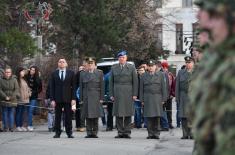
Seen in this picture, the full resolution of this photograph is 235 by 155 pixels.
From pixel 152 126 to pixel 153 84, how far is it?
0.98 m

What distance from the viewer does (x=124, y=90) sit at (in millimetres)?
16219

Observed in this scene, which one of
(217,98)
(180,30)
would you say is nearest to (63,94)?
(217,98)

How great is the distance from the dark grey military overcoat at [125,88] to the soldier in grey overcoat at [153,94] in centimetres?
28

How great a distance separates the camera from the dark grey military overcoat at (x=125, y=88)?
16156 millimetres

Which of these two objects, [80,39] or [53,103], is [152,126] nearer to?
[53,103]

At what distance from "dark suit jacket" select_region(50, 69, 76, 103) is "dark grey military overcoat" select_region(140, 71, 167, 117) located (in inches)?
69.8

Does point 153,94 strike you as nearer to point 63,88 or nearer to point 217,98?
point 63,88

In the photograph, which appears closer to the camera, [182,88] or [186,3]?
[182,88]

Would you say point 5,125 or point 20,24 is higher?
point 20,24

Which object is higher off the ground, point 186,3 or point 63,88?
point 186,3

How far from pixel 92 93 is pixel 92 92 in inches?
0.9

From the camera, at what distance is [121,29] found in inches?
1113

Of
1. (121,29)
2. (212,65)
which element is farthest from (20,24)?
(212,65)

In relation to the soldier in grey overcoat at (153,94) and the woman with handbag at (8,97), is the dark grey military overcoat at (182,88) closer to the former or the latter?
the soldier in grey overcoat at (153,94)
